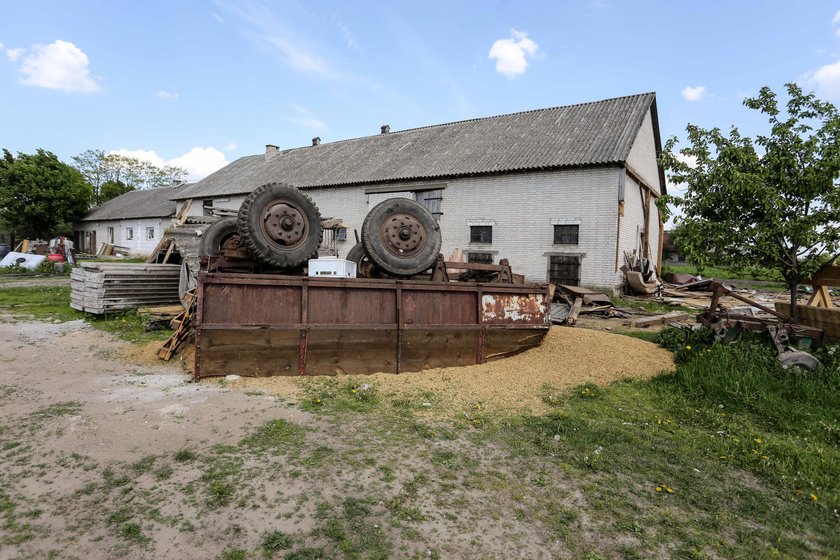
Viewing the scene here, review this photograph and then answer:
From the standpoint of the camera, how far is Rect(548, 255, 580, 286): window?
15078mm

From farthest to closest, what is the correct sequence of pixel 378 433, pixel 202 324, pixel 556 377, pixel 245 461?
pixel 556 377, pixel 202 324, pixel 378 433, pixel 245 461

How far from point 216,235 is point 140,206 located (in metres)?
32.2

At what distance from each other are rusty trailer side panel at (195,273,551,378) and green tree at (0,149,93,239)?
120 feet

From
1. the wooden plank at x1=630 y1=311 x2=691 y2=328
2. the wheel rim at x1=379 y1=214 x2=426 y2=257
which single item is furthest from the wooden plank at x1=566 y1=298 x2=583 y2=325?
the wheel rim at x1=379 y1=214 x2=426 y2=257

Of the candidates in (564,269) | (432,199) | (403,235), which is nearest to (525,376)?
(403,235)

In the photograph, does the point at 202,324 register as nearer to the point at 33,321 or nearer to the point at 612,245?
the point at 33,321

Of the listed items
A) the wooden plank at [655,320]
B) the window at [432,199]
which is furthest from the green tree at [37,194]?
the wooden plank at [655,320]

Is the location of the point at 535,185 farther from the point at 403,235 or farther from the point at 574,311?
the point at 403,235

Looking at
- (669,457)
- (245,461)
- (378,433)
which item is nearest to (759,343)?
(669,457)

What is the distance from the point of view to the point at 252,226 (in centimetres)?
668

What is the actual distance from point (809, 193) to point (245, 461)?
7.91 meters

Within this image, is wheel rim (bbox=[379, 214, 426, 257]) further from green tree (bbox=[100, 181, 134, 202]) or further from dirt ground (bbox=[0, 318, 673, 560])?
green tree (bbox=[100, 181, 134, 202])

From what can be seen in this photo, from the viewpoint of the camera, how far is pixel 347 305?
19.8 ft

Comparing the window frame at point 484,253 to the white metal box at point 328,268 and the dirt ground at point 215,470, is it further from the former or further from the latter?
the dirt ground at point 215,470
